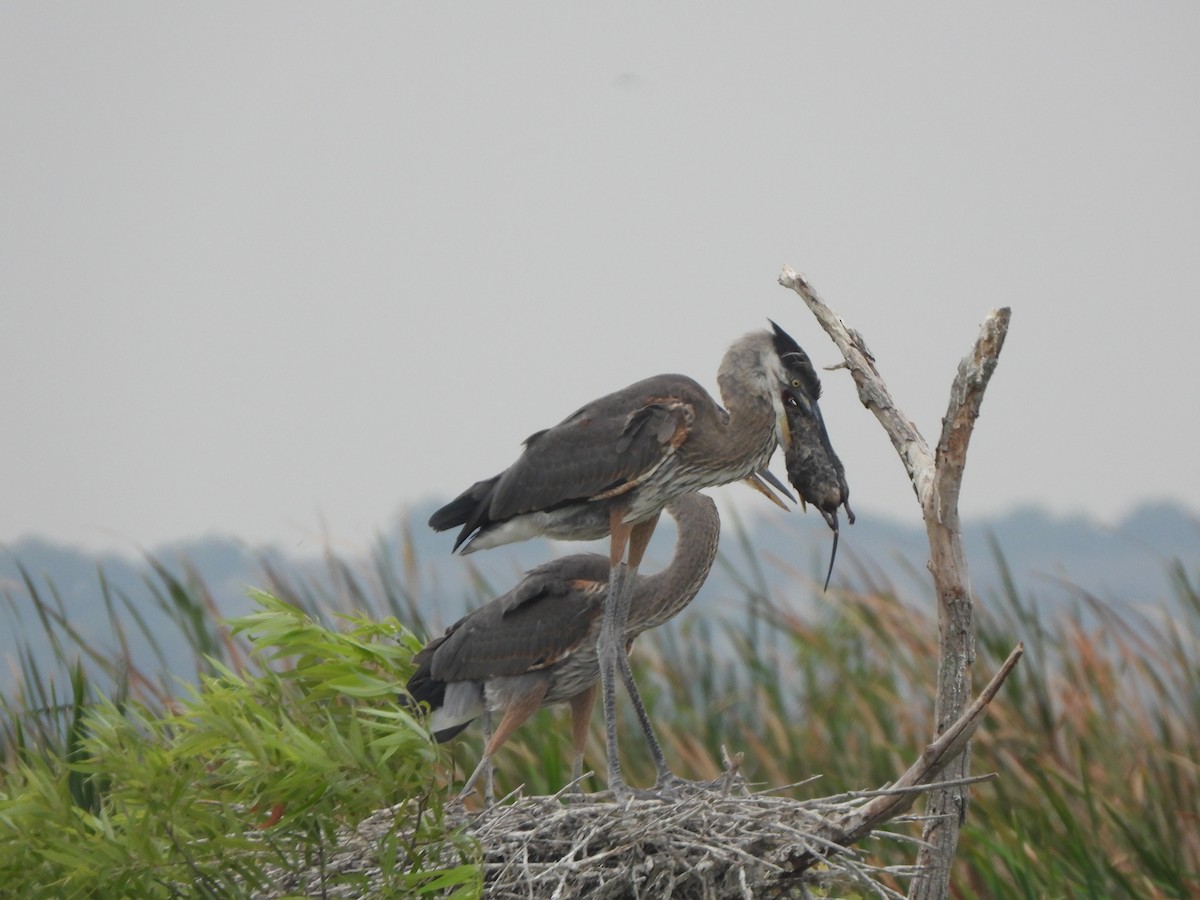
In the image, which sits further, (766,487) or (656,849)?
(766,487)

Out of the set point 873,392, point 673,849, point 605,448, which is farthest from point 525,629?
point 873,392

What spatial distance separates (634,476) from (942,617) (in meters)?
1.13

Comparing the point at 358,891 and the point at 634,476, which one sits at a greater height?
the point at 634,476

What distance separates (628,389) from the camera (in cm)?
471

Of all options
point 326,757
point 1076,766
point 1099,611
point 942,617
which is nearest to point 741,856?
point 942,617

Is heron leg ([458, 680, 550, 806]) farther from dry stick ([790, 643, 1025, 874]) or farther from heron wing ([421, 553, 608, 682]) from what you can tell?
dry stick ([790, 643, 1025, 874])

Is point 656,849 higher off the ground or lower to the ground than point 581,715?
lower

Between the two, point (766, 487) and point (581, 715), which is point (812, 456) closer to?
point (766, 487)

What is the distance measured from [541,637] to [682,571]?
538 millimetres

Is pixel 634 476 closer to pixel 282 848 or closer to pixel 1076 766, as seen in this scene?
pixel 282 848

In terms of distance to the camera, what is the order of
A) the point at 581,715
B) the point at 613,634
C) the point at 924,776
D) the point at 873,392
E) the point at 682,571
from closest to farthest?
the point at 924,776 < the point at 873,392 < the point at 613,634 < the point at 682,571 < the point at 581,715

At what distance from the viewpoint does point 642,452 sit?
4523 millimetres

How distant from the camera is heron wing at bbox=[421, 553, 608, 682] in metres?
4.98

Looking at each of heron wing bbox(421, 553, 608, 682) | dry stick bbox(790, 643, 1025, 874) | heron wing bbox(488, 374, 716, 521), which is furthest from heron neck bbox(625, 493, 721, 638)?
dry stick bbox(790, 643, 1025, 874)
